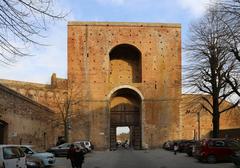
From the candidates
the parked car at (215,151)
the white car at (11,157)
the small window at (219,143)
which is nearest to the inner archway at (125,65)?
the parked car at (215,151)

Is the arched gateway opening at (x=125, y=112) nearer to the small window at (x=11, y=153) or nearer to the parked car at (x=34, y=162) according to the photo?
the parked car at (x=34, y=162)

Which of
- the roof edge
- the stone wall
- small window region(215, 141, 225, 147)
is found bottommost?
small window region(215, 141, 225, 147)

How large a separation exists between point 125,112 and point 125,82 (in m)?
4.46

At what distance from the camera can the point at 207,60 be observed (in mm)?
41531

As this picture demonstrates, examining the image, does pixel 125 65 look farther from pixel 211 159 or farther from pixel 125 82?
pixel 211 159

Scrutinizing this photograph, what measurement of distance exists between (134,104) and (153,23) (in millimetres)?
12335

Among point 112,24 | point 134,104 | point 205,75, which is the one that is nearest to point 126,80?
point 134,104

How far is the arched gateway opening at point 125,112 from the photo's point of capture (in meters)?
68.2

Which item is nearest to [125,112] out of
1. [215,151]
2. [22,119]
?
[22,119]

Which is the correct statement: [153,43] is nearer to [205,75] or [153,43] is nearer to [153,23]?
[153,23]

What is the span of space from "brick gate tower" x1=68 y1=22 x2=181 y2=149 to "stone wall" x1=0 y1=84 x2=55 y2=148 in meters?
14.2

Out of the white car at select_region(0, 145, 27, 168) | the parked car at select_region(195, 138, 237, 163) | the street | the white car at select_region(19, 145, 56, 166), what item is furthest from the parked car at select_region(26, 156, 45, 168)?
the parked car at select_region(195, 138, 237, 163)

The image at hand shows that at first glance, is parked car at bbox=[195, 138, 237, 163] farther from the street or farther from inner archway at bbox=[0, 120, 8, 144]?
inner archway at bbox=[0, 120, 8, 144]

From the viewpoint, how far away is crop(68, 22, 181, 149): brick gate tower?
66.4 m
